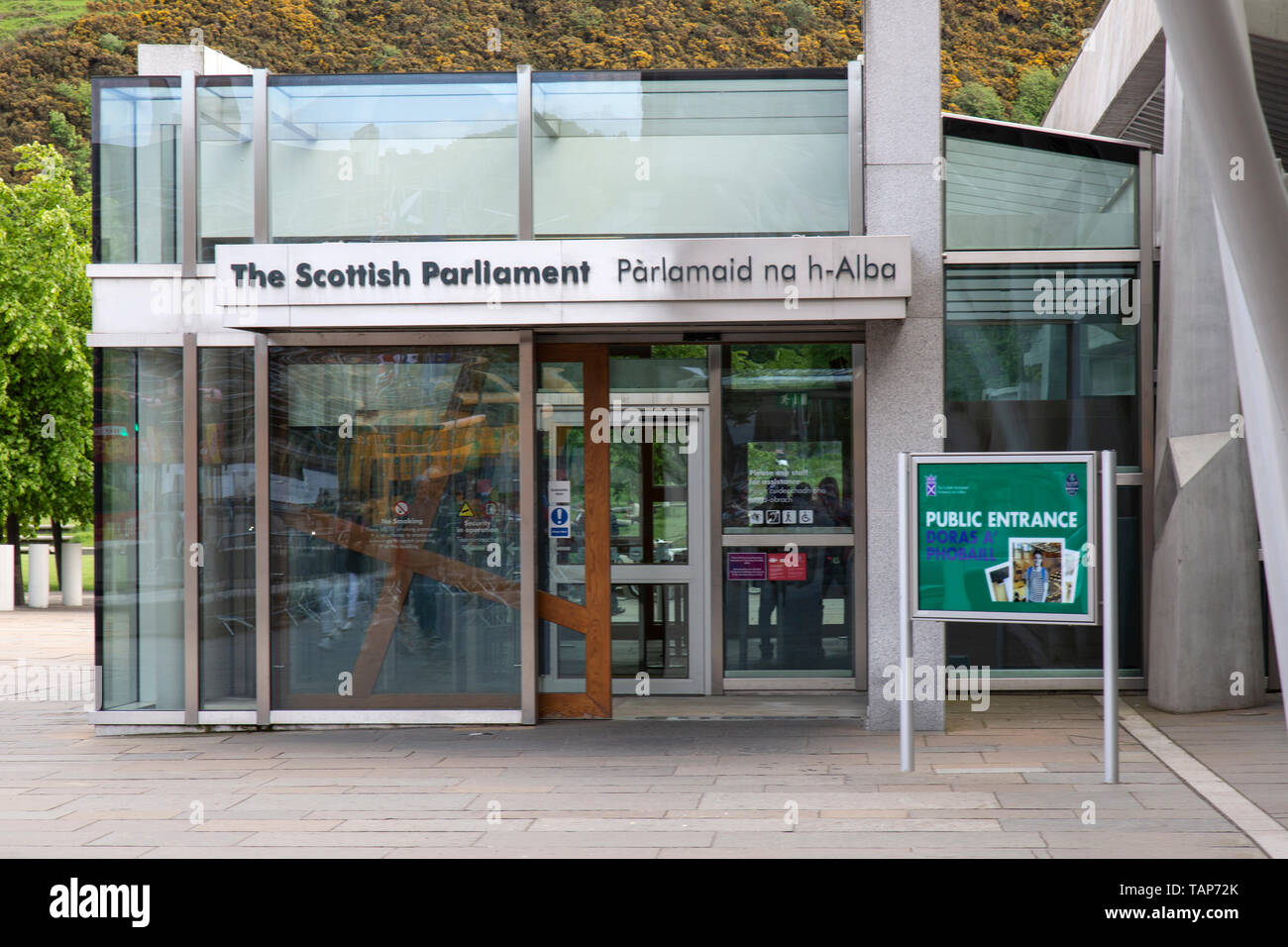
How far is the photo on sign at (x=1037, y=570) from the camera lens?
7266 millimetres

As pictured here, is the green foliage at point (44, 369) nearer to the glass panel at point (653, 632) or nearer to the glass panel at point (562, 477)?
the glass panel at point (653, 632)

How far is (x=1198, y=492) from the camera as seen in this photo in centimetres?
967

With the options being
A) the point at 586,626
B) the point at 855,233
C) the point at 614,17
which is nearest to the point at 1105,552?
the point at 855,233

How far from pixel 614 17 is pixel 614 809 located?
39.0 m

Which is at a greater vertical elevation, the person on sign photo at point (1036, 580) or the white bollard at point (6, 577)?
the person on sign photo at point (1036, 580)

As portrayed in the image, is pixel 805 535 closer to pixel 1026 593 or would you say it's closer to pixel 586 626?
pixel 586 626

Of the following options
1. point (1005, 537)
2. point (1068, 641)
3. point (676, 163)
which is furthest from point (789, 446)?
point (1005, 537)

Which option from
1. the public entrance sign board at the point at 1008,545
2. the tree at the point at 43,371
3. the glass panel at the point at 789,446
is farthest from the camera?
the tree at the point at 43,371

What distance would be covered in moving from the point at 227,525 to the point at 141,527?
2.11 ft

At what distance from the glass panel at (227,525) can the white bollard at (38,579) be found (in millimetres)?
13783

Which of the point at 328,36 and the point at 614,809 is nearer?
the point at 614,809

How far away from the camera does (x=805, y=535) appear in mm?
10516

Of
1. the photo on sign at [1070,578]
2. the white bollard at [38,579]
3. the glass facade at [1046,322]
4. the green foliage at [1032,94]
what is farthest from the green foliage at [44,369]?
the green foliage at [1032,94]
